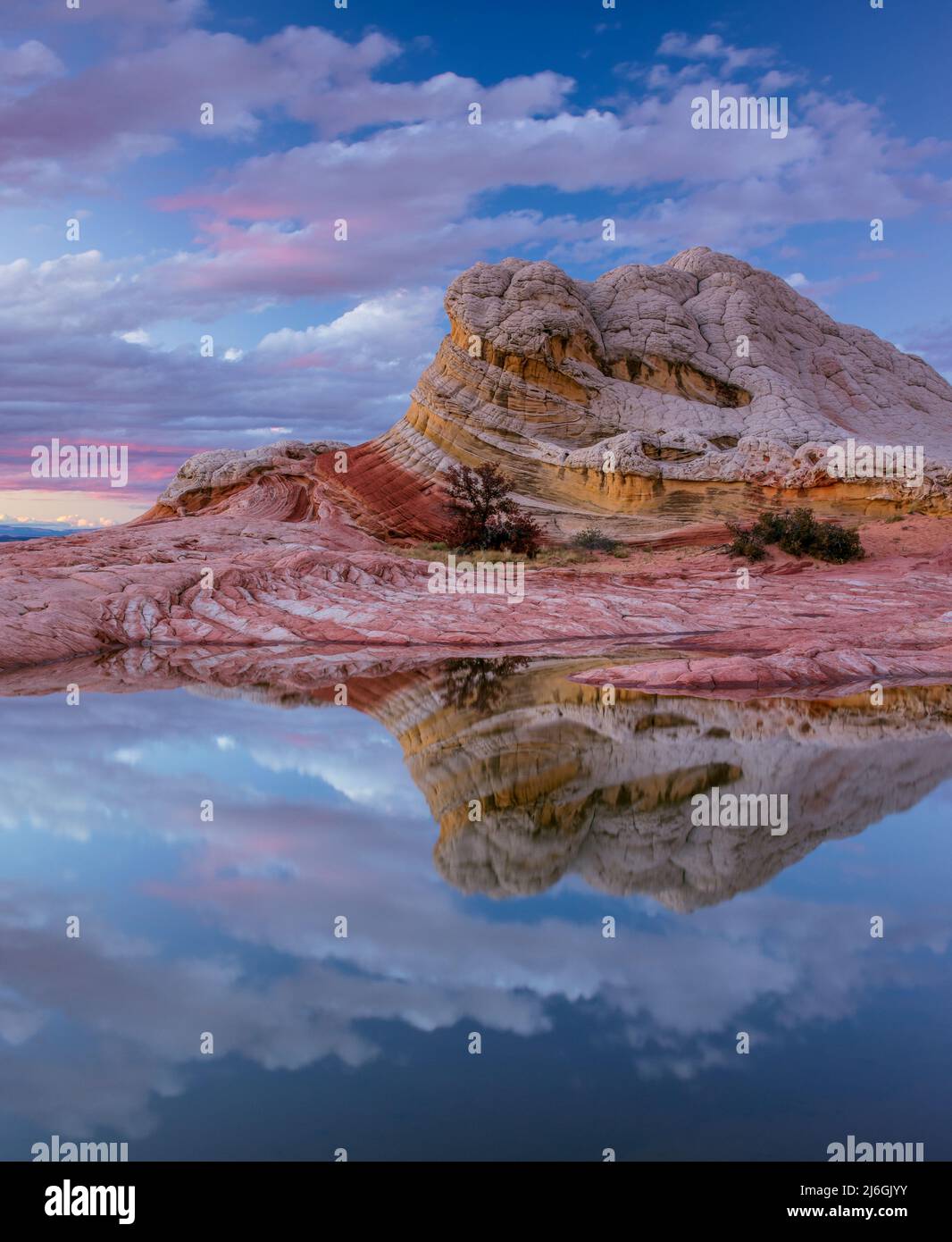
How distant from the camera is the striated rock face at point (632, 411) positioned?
28922 mm

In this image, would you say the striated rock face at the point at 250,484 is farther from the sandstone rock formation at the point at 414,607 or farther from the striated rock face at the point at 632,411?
the sandstone rock formation at the point at 414,607

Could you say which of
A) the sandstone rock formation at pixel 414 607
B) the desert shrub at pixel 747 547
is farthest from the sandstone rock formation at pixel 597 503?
the desert shrub at pixel 747 547

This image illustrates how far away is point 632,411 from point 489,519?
7.00 metres

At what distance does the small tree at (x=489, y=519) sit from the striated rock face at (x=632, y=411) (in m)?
1.28

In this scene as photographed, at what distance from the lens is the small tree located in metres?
28.2

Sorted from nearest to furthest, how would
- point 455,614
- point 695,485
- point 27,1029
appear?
point 27,1029, point 455,614, point 695,485

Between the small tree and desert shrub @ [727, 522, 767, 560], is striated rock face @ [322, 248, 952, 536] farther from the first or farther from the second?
desert shrub @ [727, 522, 767, 560]

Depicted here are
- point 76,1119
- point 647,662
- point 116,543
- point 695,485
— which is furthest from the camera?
point 695,485

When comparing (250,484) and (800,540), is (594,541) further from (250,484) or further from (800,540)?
(250,484)

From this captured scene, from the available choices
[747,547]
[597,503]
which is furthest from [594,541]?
[747,547]
